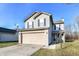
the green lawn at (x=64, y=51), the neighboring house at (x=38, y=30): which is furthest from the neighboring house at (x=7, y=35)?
the green lawn at (x=64, y=51)

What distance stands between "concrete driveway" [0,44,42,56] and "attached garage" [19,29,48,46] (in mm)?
119

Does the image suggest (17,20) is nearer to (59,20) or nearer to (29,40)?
(29,40)

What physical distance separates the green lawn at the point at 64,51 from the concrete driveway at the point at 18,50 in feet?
0.32

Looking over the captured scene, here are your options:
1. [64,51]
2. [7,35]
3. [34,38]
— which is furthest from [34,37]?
[64,51]

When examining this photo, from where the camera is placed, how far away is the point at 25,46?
4500mm

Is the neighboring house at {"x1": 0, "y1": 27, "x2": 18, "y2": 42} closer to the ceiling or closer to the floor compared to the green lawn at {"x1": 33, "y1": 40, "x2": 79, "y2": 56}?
closer to the ceiling

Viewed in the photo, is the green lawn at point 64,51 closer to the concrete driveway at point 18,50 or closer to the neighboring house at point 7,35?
the concrete driveway at point 18,50

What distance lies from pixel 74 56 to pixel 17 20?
4.24ft

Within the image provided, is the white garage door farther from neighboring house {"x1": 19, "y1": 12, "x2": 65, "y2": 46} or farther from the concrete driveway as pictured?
the concrete driveway

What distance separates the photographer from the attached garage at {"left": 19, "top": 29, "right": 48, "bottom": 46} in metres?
4.49

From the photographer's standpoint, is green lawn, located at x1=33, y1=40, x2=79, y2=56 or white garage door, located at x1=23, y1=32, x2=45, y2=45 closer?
green lawn, located at x1=33, y1=40, x2=79, y2=56

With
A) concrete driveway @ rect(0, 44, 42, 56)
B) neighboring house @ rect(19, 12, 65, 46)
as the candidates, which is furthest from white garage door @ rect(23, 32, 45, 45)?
concrete driveway @ rect(0, 44, 42, 56)

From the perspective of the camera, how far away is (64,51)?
4.41 meters

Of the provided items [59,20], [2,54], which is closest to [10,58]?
[2,54]
